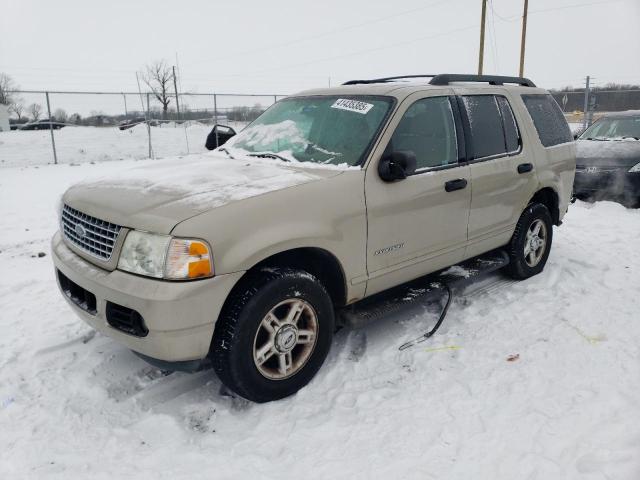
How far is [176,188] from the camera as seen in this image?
2.99m

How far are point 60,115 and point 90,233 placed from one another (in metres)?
16.0

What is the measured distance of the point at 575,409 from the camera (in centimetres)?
288

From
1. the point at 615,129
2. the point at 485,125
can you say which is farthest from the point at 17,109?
the point at 485,125

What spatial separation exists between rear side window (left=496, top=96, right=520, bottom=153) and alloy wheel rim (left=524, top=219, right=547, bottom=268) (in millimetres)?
862

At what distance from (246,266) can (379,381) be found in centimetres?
124

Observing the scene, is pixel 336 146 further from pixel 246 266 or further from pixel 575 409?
pixel 575 409

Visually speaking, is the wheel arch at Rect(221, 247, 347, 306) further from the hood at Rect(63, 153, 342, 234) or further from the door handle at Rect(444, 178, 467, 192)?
the door handle at Rect(444, 178, 467, 192)

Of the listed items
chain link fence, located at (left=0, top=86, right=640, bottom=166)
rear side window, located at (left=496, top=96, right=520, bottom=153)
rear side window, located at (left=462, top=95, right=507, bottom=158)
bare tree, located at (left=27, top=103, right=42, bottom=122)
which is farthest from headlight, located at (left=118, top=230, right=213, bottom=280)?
bare tree, located at (left=27, top=103, right=42, bottom=122)

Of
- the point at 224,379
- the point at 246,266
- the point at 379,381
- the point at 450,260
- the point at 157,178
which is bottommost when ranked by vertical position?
the point at 379,381

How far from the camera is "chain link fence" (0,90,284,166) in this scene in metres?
16.0

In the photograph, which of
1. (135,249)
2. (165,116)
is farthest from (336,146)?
(165,116)

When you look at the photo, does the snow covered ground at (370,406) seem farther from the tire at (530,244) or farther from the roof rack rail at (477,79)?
the roof rack rail at (477,79)

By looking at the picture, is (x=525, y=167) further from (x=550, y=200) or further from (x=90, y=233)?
(x=90, y=233)

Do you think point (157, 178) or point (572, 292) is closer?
point (157, 178)
